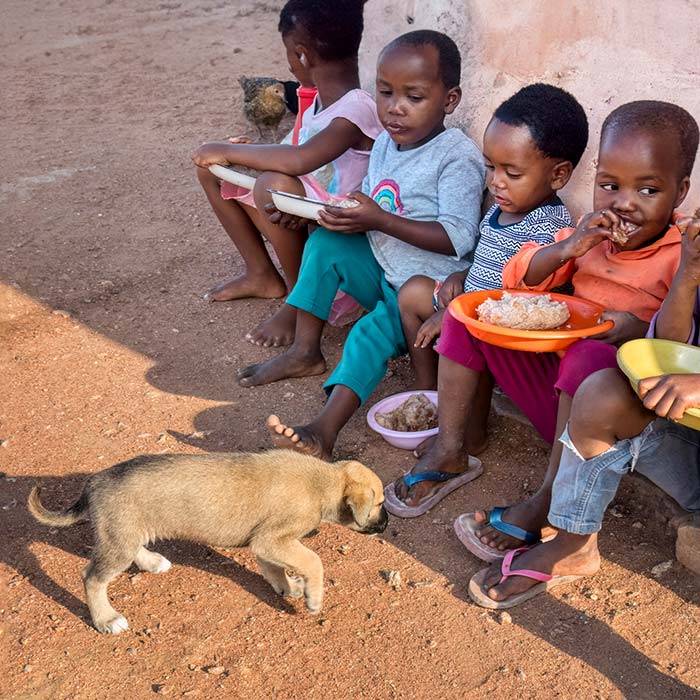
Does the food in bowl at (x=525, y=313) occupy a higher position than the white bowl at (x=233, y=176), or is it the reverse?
the white bowl at (x=233, y=176)

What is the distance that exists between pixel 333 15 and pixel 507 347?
7.32 ft

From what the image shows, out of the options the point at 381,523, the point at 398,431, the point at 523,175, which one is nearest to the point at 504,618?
the point at 381,523

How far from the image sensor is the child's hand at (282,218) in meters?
4.44

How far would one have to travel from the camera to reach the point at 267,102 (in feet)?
23.9

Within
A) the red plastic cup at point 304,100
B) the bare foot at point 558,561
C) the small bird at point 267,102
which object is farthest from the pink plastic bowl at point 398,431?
the small bird at point 267,102

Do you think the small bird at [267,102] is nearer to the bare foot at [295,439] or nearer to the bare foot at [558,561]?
the bare foot at [295,439]

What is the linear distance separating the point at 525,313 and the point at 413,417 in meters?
0.91

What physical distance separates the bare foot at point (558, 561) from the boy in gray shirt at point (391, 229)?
0.98 meters

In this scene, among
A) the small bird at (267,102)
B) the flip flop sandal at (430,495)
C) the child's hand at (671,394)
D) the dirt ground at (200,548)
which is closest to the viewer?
the child's hand at (671,394)

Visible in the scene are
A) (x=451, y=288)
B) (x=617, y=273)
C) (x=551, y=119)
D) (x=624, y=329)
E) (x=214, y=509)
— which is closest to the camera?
(x=214, y=509)

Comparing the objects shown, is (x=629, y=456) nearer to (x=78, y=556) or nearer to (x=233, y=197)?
(x=78, y=556)

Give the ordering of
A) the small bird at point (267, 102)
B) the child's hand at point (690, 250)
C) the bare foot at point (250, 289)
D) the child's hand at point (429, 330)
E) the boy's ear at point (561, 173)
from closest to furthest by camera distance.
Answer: the child's hand at point (690, 250), the boy's ear at point (561, 173), the child's hand at point (429, 330), the bare foot at point (250, 289), the small bird at point (267, 102)

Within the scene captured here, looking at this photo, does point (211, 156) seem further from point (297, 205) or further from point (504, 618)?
point (504, 618)

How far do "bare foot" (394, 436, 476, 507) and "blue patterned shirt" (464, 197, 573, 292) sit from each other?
0.65 metres
